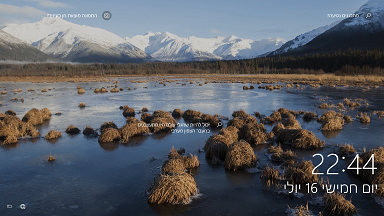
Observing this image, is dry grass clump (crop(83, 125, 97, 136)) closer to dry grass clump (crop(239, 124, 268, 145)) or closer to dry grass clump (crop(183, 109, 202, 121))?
dry grass clump (crop(183, 109, 202, 121))

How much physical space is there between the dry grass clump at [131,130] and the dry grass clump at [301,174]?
35.6 feet

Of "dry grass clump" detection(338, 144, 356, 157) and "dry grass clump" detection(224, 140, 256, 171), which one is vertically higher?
"dry grass clump" detection(224, 140, 256, 171)

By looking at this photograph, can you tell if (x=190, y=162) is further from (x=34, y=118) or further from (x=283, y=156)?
(x=34, y=118)

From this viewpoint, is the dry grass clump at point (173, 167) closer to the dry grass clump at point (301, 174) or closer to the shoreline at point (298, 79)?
the dry grass clump at point (301, 174)

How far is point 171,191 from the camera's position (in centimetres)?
1042

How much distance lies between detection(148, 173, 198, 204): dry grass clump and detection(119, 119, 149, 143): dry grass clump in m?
8.72

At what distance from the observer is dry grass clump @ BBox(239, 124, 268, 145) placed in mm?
17938

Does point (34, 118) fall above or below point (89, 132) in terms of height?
above

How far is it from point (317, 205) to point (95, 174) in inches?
378

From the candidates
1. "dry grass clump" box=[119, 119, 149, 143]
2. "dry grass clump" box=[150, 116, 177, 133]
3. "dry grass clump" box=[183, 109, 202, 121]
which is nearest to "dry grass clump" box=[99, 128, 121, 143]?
"dry grass clump" box=[119, 119, 149, 143]

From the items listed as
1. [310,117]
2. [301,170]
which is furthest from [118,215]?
[310,117]

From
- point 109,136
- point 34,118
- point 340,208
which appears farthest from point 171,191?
point 34,118

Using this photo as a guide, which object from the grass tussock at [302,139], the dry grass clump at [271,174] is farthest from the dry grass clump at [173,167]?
the grass tussock at [302,139]

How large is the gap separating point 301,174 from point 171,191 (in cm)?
556
